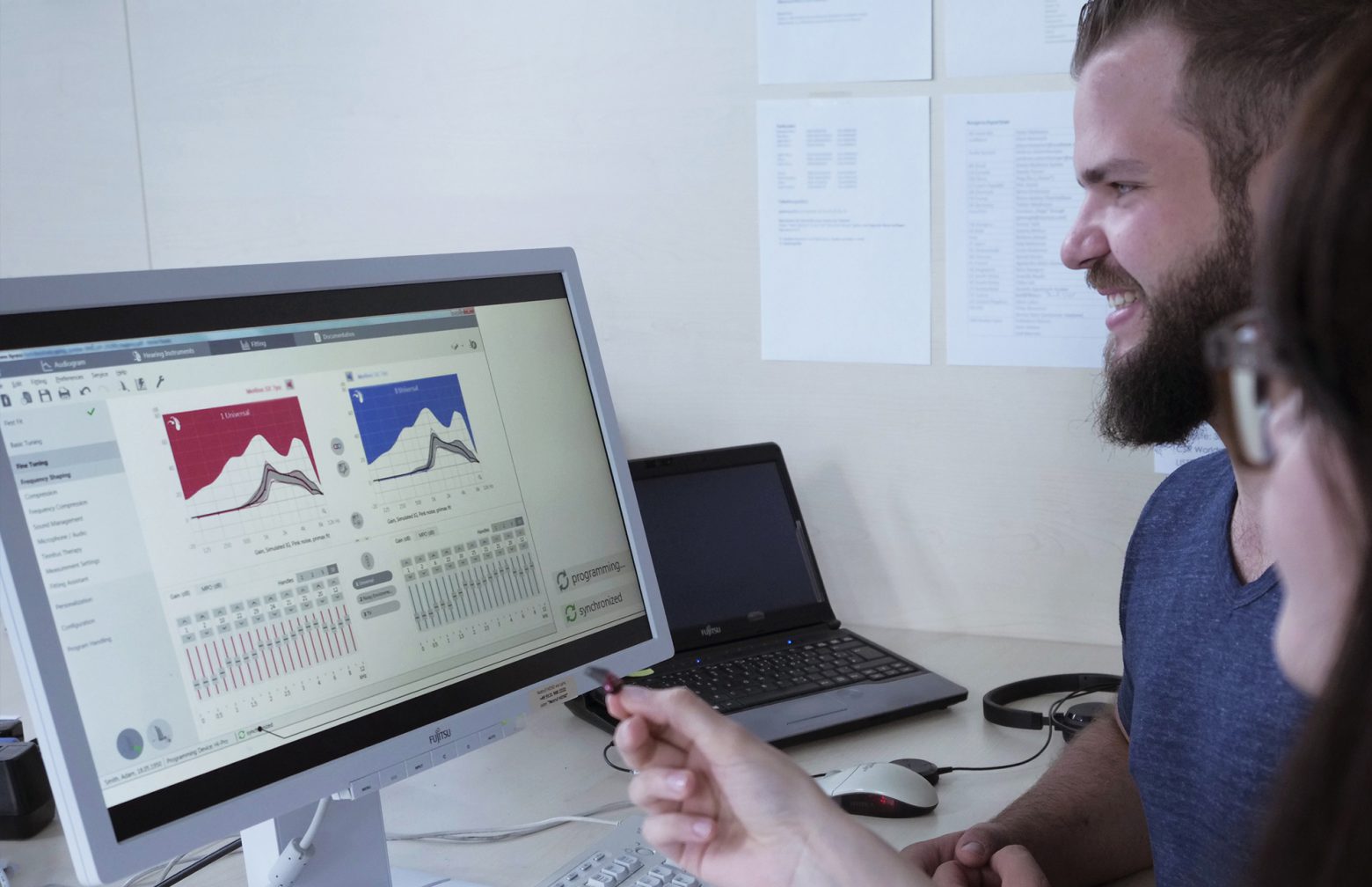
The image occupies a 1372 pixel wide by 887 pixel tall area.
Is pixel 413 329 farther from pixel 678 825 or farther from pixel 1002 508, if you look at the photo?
pixel 1002 508

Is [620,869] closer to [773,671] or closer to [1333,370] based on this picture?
[773,671]

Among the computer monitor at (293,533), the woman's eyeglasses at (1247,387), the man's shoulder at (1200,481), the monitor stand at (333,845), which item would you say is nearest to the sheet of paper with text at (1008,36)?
the man's shoulder at (1200,481)

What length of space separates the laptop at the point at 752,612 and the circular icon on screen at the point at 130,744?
61 centimetres

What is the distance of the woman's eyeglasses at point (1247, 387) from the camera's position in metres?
0.53

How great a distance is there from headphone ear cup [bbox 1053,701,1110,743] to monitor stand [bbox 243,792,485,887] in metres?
0.69

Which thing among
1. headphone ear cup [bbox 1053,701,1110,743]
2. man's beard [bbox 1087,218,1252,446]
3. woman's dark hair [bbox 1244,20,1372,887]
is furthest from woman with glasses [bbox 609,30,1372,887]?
headphone ear cup [bbox 1053,701,1110,743]

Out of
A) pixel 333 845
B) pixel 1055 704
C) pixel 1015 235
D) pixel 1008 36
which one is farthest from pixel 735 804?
pixel 1008 36

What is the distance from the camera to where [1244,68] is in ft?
3.28

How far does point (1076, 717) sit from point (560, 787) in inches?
21.8

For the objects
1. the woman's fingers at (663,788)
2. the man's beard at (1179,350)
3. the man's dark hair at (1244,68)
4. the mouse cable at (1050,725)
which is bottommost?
the mouse cable at (1050,725)

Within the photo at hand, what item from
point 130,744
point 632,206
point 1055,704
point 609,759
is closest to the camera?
point 130,744

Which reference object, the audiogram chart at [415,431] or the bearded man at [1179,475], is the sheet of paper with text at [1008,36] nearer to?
the bearded man at [1179,475]

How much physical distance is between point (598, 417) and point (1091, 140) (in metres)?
0.52

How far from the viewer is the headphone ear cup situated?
126 centimetres
